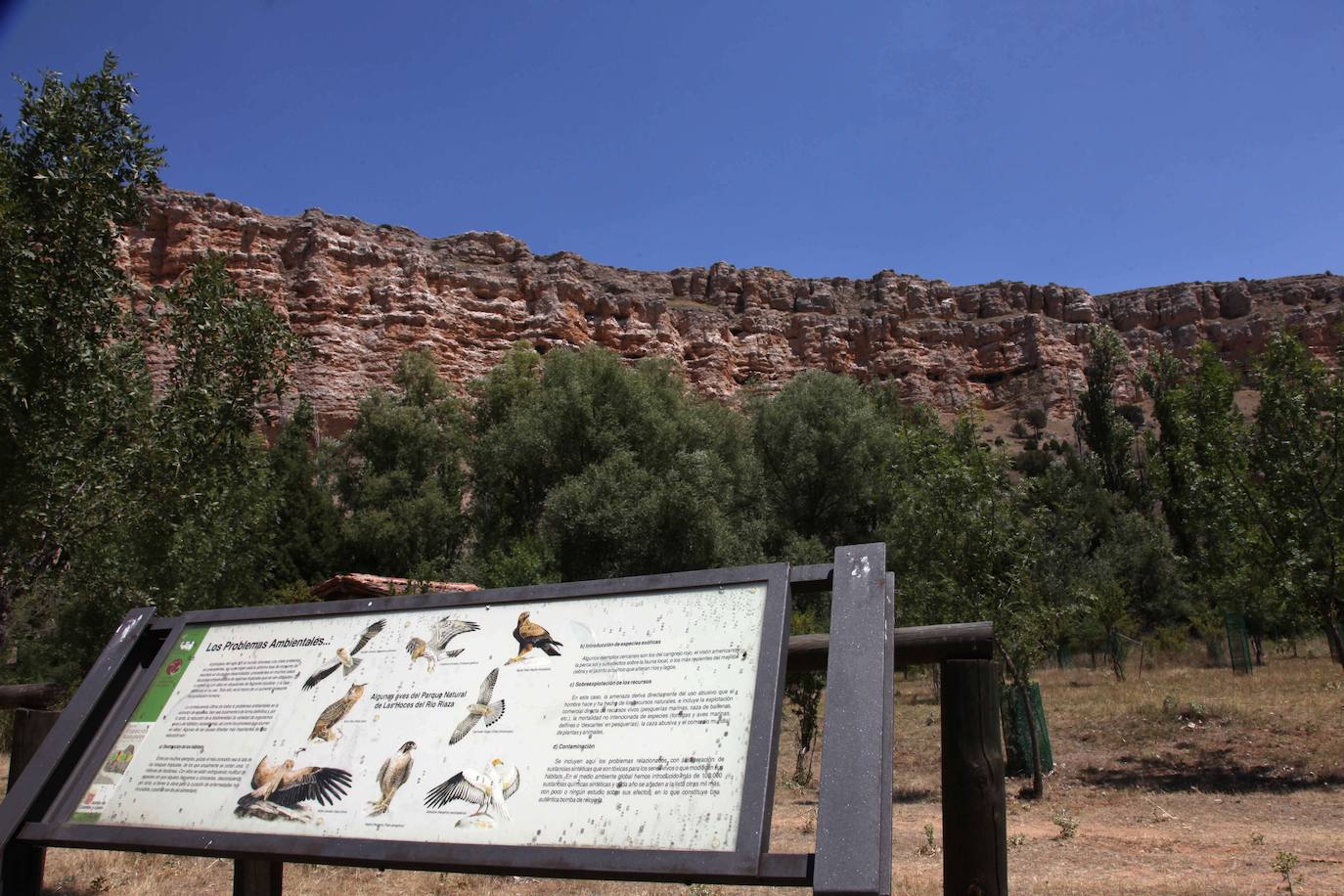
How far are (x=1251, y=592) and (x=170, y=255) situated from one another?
175 feet

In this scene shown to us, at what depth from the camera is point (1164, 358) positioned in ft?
145

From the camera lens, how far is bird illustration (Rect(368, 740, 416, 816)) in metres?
2.73

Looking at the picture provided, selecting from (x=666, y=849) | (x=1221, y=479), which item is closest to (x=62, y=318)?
(x=666, y=849)

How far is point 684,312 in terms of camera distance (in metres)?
64.1

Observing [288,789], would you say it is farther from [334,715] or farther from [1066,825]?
[1066,825]

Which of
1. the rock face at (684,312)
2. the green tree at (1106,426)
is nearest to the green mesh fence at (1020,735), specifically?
the rock face at (684,312)

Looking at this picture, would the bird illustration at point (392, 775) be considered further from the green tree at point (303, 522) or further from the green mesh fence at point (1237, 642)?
the green tree at point (303, 522)

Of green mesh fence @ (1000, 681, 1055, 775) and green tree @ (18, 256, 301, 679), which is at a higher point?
green tree @ (18, 256, 301, 679)

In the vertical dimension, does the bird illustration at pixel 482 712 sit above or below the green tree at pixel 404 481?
below

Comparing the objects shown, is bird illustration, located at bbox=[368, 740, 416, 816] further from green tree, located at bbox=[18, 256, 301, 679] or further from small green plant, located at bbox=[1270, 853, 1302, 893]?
green tree, located at bbox=[18, 256, 301, 679]

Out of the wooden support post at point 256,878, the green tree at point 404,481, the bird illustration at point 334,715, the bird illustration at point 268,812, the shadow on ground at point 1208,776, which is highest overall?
the green tree at point 404,481

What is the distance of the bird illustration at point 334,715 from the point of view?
302cm

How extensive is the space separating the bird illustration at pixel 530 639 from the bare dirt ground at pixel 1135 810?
3.59m

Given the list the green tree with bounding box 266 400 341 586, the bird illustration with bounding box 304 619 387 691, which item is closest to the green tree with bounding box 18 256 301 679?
the bird illustration with bounding box 304 619 387 691
